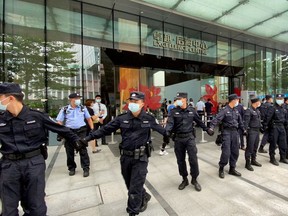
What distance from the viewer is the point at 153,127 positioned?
2.86m

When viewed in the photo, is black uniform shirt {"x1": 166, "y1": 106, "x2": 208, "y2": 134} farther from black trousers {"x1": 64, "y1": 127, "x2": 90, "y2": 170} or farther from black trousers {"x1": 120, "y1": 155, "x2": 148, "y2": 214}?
black trousers {"x1": 64, "y1": 127, "x2": 90, "y2": 170}

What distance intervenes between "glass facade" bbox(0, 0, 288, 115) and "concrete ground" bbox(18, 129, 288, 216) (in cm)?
504

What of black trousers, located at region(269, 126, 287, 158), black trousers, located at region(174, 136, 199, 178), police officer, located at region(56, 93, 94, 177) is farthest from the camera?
black trousers, located at region(269, 126, 287, 158)

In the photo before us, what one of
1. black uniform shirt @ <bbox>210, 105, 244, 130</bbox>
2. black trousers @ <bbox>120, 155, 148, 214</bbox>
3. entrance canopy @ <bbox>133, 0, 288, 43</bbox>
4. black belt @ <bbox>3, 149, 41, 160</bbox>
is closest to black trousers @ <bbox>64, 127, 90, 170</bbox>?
black trousers @ <bbox>120, 155, 148, 214</bbox>

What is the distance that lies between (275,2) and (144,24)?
6.83 m

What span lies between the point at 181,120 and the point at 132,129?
1232 millimetres

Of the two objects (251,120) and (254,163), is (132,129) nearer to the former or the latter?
(251,120)

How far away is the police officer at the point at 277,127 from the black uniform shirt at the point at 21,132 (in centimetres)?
535

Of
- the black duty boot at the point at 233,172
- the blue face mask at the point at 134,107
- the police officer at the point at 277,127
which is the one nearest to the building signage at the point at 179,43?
the police officer at the point at 277,127

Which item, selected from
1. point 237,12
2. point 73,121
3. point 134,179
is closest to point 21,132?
point 134,179

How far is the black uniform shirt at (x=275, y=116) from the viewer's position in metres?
4.97

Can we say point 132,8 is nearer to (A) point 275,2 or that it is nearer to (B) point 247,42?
(A) point 275,2

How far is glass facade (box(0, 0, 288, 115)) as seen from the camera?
867 centimetres

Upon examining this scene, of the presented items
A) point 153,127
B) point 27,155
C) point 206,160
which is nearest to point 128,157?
point 153,127
